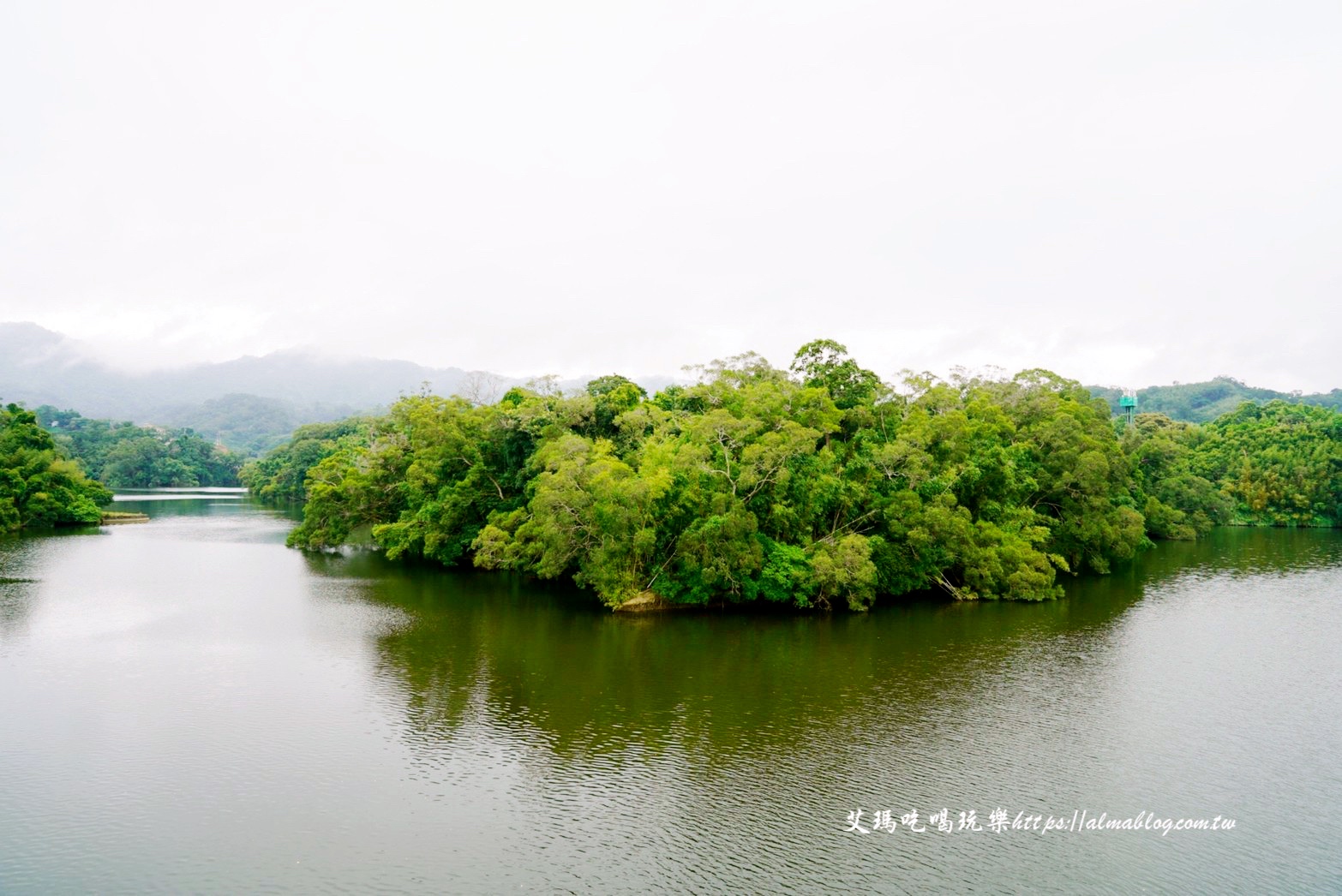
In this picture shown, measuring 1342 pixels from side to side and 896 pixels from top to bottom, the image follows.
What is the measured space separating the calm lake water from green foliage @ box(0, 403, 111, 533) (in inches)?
1327

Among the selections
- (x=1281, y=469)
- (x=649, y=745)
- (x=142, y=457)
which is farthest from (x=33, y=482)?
(x=1281, y=469)

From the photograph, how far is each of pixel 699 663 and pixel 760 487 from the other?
34.8ft

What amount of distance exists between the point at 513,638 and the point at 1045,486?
33.1m

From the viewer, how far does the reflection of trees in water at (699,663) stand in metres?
22.3

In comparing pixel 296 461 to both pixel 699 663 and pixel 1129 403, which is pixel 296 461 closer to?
pixel 699 663

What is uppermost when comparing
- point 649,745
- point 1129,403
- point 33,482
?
point 1129,403

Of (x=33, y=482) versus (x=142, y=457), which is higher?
(x=142, y=457)

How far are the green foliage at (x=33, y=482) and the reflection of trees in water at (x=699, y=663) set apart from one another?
41.6 m

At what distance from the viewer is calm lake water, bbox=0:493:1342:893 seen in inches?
599

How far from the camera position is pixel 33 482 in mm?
64875

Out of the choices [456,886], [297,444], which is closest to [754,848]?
[456,886]

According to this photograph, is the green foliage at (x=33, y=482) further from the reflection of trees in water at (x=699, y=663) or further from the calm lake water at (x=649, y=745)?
the reflection of trees in water at (x=699, y=663)

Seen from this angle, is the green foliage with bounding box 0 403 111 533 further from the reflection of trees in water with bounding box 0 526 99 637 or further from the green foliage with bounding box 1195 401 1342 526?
the green foliage with bounding box 1195 401 1342 526

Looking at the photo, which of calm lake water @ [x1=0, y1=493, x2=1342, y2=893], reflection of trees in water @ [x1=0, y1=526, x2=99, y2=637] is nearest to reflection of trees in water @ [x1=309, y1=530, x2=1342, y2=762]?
calm lake water @ [x1=0, y1=493, x2=1342, y2=893]
